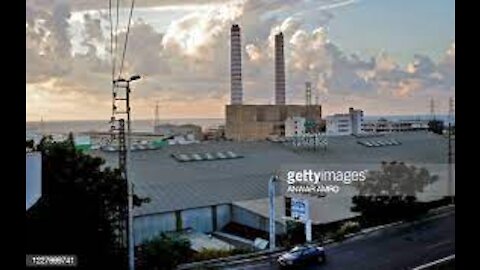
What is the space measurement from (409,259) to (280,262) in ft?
2.27

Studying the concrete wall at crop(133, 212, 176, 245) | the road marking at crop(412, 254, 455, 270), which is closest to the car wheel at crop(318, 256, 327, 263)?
the road marking at crop(412, 254, 455, 270)

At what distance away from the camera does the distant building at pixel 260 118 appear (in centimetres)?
355

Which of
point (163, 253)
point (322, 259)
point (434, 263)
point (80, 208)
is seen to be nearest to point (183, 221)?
point (163, 253)

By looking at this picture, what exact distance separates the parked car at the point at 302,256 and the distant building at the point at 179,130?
1022 mm

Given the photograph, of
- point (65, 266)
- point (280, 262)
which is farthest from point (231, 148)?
point (65, 266)

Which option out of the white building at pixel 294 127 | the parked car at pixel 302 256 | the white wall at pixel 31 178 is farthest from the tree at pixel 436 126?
the white wall at pixel 31 178

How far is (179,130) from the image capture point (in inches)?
155

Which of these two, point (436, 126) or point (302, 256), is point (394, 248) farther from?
point (436, 126)

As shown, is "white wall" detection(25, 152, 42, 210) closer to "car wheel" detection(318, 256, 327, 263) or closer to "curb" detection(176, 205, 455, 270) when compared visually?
"curb" detection(176, 205, 455, 270)

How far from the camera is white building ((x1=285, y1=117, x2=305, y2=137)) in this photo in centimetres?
367

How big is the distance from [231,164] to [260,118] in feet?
1.76

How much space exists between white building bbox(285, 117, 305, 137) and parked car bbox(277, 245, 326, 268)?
76 centimetres

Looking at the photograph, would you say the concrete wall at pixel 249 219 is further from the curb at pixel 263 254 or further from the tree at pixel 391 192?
the tree at pixel 391 192

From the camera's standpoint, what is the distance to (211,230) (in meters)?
3.88
